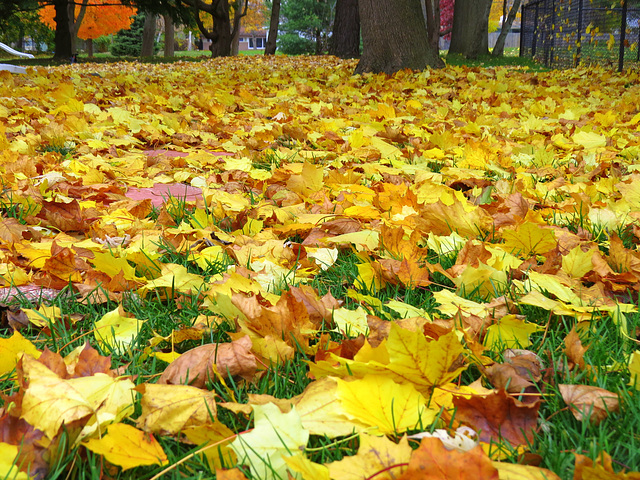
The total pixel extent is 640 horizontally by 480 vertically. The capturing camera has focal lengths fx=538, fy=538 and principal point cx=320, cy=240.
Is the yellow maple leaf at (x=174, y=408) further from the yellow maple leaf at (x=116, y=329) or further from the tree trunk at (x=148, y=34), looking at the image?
the tree trunk at (x=148, y=34)

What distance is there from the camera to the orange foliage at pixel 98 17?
25359 mm

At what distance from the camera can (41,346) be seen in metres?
1.29

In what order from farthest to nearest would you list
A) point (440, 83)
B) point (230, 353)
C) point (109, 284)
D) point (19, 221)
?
point (440, 83) < point (19, 221) < point (109, 284) < point (230, 353)

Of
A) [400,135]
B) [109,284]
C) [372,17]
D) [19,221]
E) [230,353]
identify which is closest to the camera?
[230,353]

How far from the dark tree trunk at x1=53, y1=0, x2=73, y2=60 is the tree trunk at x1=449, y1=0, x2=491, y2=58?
1128cm

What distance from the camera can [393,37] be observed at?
27.4ft

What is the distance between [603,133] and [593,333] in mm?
3005

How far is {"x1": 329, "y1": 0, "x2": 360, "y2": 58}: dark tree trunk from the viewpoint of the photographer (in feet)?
50.5

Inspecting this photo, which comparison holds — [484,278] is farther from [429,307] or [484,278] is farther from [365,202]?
[365,202]

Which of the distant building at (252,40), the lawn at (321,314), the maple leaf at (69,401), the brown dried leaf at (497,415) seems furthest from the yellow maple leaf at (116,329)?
the distant building at (252,40)

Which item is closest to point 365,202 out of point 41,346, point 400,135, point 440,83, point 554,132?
point 41,346

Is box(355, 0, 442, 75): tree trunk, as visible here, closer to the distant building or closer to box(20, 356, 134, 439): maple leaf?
box(20, 356, 134, 439): maple leaf

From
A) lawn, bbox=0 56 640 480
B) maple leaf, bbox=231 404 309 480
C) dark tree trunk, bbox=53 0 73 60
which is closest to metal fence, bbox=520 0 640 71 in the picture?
lawn, bbox=0 56 640 480

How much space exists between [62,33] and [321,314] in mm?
18231
